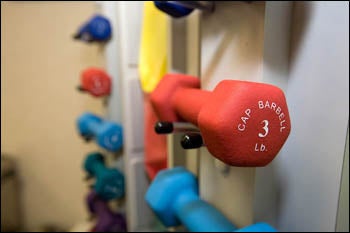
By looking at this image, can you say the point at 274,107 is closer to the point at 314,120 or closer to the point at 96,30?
the point at 314,120

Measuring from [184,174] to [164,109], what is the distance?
0.15 meters

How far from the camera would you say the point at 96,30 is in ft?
2.95

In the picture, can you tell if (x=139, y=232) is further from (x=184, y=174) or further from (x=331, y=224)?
(x=331, y=224)

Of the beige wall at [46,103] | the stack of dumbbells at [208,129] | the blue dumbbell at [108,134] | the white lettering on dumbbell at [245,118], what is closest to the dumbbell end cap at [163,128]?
the stack of dumbbells at [208,129]

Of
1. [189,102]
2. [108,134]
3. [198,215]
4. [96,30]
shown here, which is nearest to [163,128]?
[189,102]

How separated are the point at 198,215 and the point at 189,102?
179 millimetres

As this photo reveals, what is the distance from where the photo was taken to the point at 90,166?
3.44 ft

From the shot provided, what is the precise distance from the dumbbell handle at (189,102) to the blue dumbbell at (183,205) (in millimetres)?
151

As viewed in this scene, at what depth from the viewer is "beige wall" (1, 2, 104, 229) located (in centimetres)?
52

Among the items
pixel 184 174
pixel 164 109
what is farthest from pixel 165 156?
pixel 164 109

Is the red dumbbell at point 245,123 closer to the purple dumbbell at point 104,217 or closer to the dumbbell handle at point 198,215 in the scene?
the dumbbell handle at point 198,215

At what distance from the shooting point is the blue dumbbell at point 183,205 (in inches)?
15.5

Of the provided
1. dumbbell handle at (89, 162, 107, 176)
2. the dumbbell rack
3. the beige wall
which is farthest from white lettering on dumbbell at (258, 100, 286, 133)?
dumbbell handle at (89, 162, 107, 176)

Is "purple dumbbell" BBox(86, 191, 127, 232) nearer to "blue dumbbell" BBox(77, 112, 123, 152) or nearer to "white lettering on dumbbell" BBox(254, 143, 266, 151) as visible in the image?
"blue dumbbell" BBox(77, 112, 123, 152)
